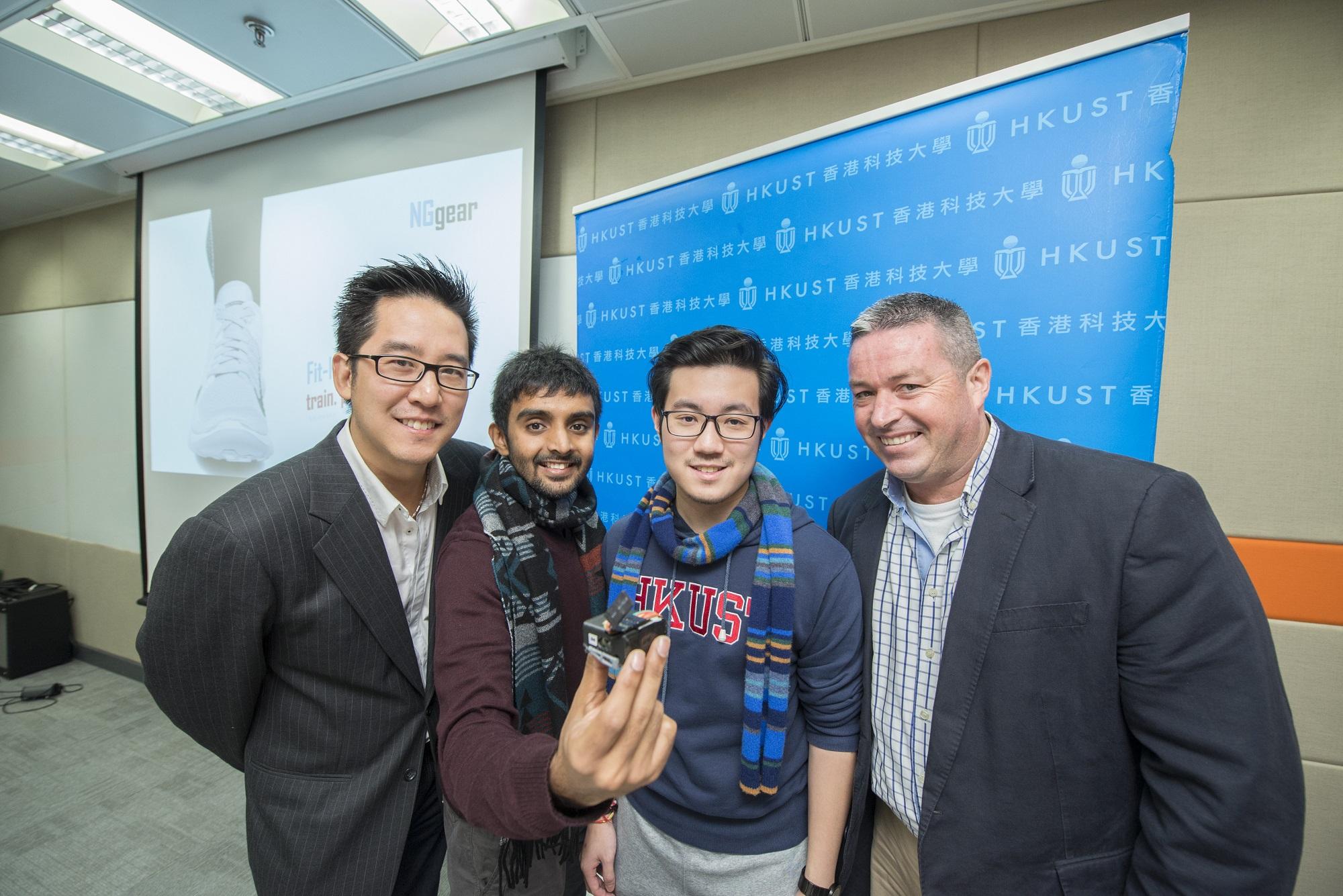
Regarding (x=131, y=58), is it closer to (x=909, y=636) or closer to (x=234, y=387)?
(x=234, y=387)

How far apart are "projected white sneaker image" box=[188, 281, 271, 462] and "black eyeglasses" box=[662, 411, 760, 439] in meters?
2.86

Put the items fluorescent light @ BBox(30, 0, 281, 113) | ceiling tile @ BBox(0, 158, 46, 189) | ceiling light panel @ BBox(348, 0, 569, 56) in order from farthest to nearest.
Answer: ceiling tile @ BBox(0, 158, 46, 189) → fluorescent light @ BBox(30, 0, 281, 113) → ceiling light panel @ BBox(348, 0, 569, 56)

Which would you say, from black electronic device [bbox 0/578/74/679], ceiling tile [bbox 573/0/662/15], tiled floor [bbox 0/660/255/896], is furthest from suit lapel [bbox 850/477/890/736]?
black electronic device [bbox 0/578/74/679]


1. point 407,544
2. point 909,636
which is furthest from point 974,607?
point 407,544

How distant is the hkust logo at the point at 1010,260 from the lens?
3.92 ft

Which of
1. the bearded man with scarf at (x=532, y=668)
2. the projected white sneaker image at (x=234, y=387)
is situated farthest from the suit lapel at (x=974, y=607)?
the projected white sneaker image at (x=234, y=387)

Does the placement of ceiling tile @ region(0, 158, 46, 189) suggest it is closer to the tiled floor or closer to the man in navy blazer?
the tiled floor

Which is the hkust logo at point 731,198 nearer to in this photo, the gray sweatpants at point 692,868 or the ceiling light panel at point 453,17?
the ceiling light panel at point 453,17

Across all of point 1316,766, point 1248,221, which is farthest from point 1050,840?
point 1248,221

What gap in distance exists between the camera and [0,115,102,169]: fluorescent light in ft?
9.04

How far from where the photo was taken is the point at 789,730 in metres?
1.06

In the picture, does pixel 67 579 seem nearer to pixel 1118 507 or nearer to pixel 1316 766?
pixel 1118 507

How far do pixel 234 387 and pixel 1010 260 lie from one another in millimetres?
3783

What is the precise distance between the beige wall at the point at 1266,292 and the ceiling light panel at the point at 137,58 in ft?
11.4
